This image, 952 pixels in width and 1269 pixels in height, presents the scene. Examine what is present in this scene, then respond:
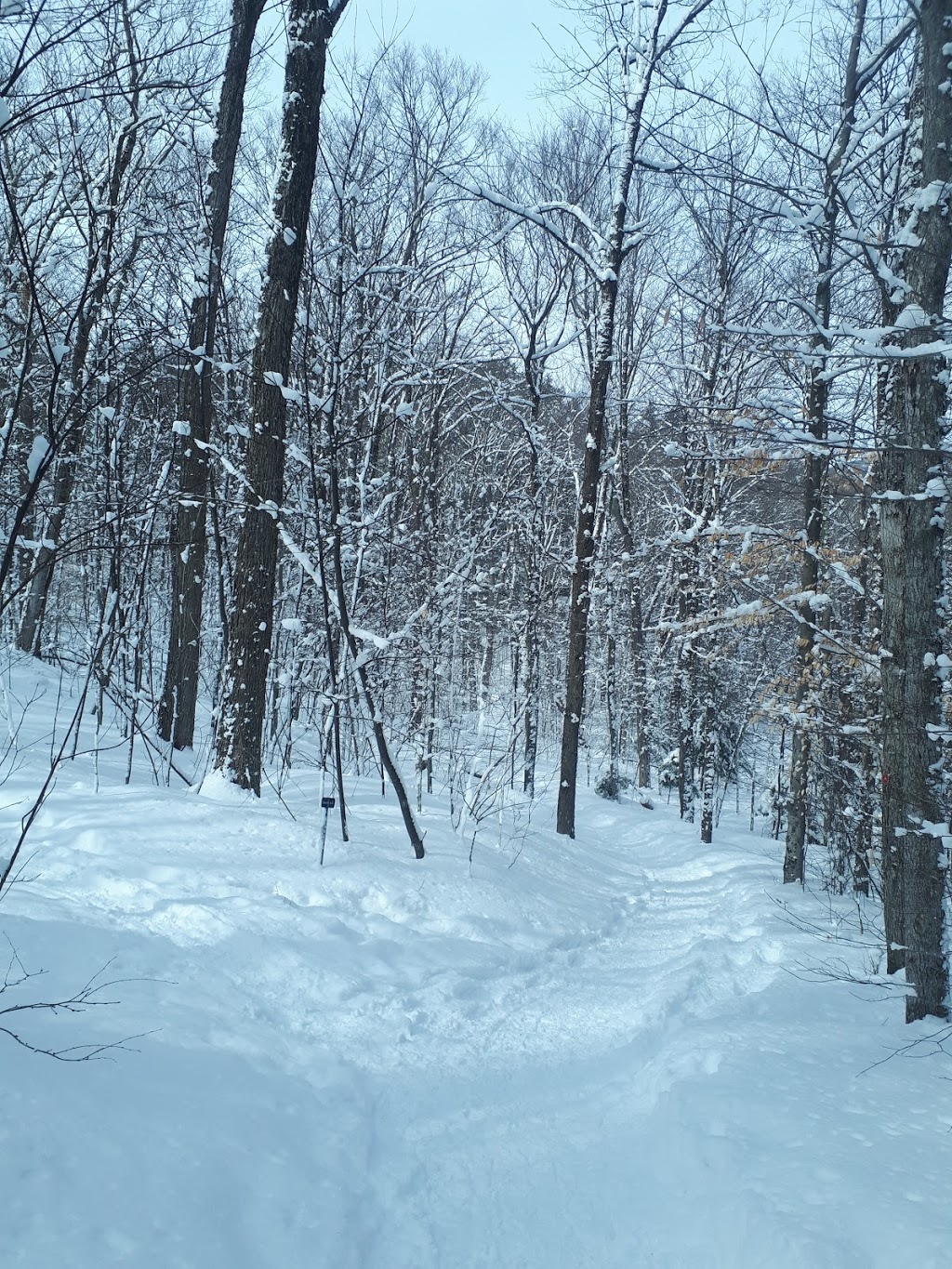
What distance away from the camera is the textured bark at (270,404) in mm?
6070

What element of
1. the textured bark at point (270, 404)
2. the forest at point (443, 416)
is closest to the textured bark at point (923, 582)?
the forest at point (443, 416)

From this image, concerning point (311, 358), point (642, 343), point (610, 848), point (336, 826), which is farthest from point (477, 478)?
point (336, 826)

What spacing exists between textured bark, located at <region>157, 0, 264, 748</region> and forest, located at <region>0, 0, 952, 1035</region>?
58mm

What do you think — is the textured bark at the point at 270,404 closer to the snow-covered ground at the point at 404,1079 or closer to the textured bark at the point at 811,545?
the snow-covered ground at the point at 404,1079

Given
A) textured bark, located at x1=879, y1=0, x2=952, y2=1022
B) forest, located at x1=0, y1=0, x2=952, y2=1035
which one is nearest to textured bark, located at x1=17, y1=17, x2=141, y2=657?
forest, located at x1=0, y1=0, x2=952, y2=1035

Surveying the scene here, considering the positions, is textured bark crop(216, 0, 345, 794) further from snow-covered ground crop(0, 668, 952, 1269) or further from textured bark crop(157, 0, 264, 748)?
textured bark crop(157, 0, 264, 748)

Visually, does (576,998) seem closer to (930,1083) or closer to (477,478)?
(930,1083)

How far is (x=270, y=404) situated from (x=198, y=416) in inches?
117

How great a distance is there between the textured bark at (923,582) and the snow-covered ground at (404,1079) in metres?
0.59

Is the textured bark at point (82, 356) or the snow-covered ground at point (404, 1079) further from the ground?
the textured bark at point (82, 356)

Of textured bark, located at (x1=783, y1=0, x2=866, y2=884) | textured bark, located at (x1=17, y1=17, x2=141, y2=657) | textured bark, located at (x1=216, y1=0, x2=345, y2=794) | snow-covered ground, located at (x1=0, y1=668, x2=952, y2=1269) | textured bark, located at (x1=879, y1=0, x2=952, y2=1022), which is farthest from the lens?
textured bark, located at (x1=783, y1=0, x2=866, y2=884)

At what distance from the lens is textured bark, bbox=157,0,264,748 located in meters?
8.09

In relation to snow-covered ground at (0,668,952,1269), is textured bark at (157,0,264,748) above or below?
above

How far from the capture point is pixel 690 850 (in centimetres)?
1202
